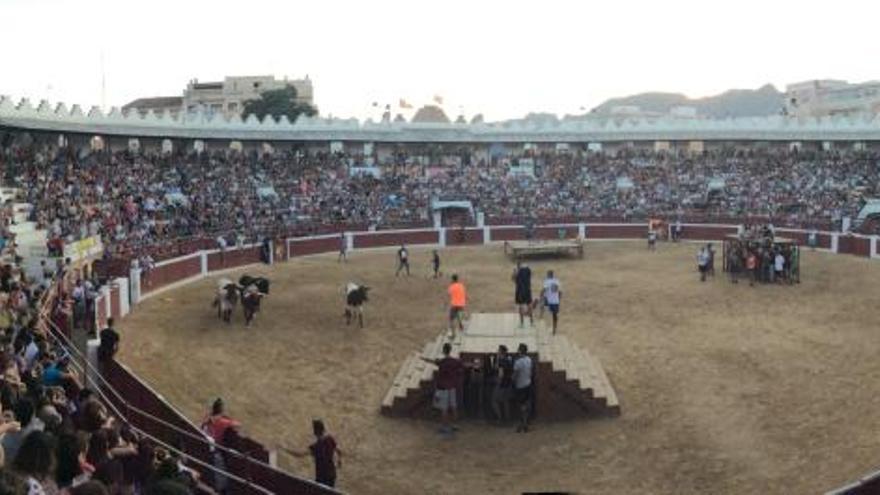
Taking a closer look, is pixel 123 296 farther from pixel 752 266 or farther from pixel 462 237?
pixel 462 237

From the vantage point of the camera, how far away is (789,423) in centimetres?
1375

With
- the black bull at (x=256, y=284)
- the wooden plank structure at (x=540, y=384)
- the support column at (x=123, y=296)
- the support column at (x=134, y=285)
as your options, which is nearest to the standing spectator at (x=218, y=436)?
the wooden plank structure at (x=540, y=384)

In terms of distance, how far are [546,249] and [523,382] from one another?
74.6 feet

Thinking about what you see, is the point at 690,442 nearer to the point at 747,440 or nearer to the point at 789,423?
the point at 747,440

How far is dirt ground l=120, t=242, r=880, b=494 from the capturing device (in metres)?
12.1

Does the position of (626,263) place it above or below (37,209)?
below

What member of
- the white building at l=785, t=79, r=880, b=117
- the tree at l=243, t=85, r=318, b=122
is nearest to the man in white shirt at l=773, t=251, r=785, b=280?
the tree at l=243, t=85, r=318, b=122

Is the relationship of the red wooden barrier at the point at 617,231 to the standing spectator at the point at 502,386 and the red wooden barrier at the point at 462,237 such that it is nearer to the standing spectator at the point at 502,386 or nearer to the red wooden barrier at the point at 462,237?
the red wooden barrier at the point at 462,237

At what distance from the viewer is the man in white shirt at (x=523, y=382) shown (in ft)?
45.6

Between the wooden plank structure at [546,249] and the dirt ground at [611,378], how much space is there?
21.3 feet

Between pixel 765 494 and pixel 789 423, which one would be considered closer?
pixel 765 494

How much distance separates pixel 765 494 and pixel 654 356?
782 centimetres

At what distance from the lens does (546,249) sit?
3650cm

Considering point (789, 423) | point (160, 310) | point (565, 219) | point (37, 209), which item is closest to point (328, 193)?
point (565, 219)
